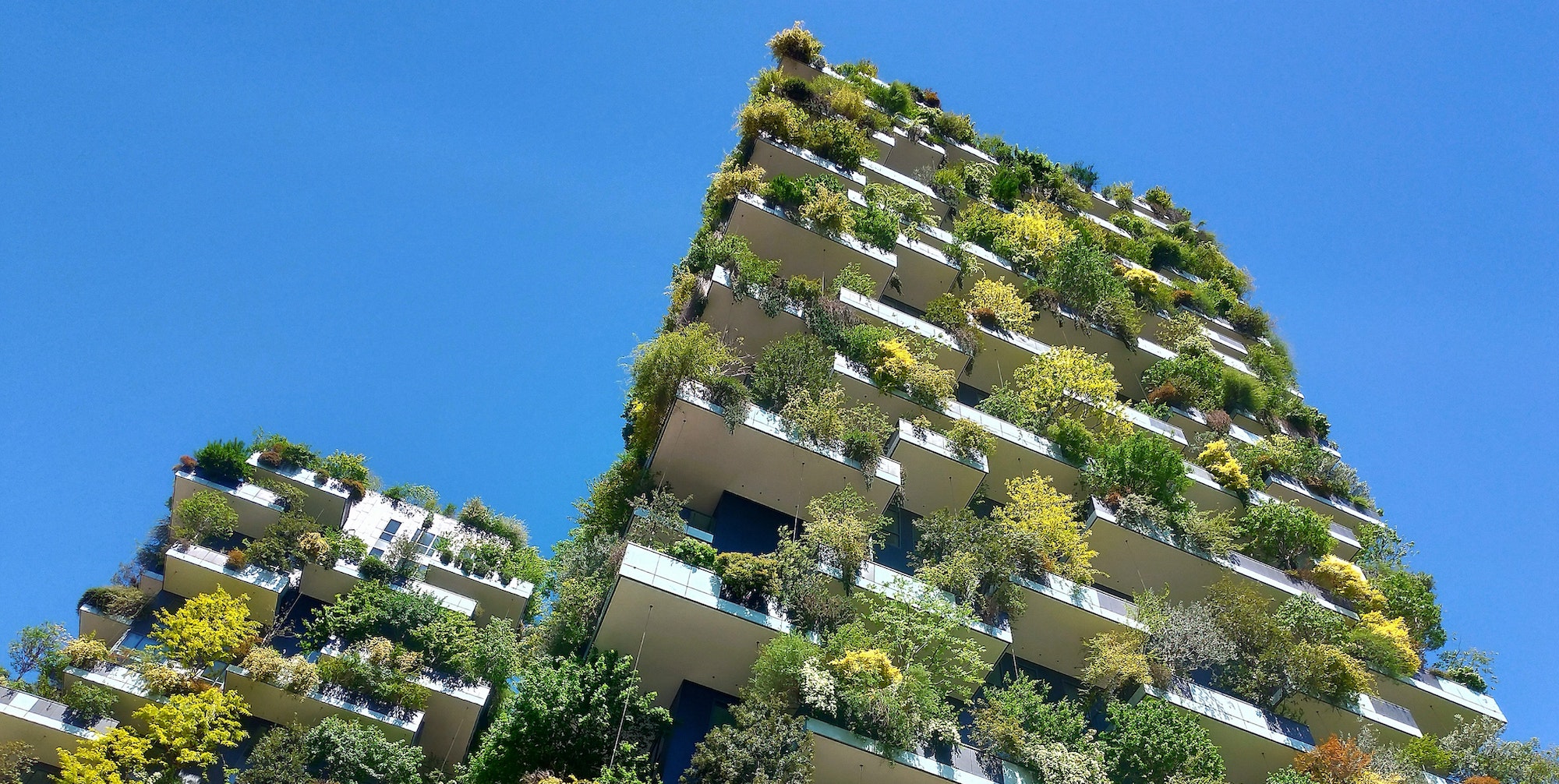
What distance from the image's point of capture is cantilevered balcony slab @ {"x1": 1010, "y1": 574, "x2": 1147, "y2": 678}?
20.7m

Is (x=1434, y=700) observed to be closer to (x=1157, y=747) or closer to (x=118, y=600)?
(x=1157, y=747)

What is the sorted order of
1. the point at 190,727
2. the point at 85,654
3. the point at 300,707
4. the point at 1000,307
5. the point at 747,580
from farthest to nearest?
the point at 1000,307
the point at 85,654
the point at 300,707
the point at 190,727
the point at 747,580

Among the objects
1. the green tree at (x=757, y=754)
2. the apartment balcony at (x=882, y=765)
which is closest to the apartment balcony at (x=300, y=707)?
the green tree at (x=757, y=754)

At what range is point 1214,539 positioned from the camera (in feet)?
76.9

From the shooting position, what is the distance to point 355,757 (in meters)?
20.9

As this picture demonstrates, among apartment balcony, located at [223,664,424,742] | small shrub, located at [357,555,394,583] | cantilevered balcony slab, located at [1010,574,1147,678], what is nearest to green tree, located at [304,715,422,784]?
apartment balcony, located at [223,664,424,742]

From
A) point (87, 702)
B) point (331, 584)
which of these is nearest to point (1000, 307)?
point (331, 584)

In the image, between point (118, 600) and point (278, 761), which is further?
point (118, 600)

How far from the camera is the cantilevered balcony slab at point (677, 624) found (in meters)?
17.5

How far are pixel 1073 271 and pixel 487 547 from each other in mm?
22678

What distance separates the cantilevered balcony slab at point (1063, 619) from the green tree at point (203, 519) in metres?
24.4

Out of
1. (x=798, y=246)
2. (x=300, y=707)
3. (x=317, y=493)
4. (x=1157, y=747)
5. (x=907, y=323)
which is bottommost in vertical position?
(x=300, y=707)

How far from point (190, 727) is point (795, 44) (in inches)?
1247

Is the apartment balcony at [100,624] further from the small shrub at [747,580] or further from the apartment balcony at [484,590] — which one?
the small shrub at [747,580]
